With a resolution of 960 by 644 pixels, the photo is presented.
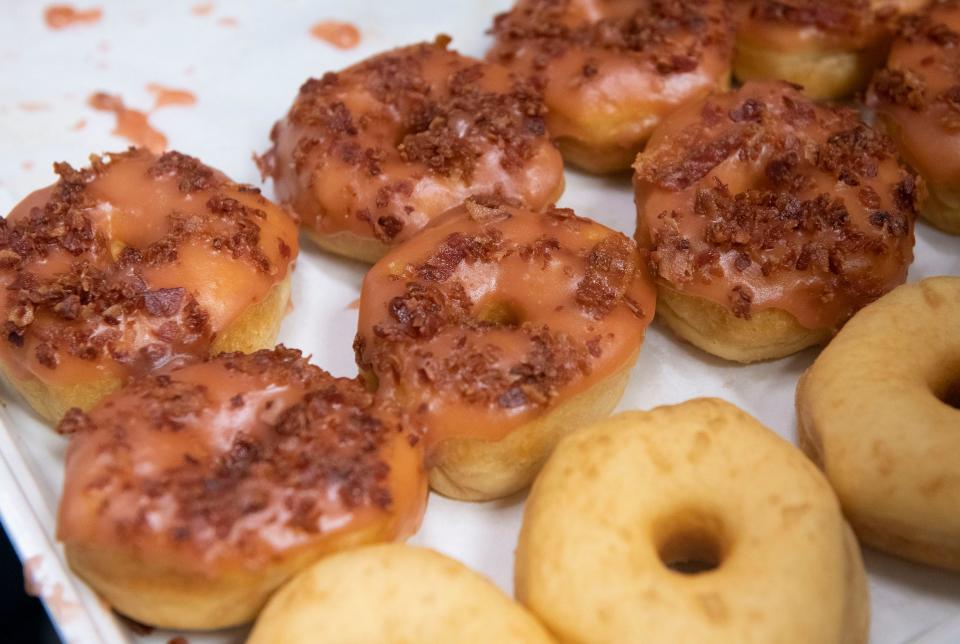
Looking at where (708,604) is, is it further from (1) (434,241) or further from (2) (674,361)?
(1) (434,241)

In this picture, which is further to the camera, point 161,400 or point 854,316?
point 854,316

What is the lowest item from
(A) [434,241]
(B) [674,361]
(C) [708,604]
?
(B) [674,361]

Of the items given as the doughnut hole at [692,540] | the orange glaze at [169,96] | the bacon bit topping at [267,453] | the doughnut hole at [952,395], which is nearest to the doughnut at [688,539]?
the doughnut hole at [692,540]

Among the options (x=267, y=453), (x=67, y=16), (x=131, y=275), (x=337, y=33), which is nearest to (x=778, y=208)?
(x=267, y=453)

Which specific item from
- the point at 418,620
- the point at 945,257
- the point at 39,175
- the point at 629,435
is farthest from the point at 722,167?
the point at 39,175

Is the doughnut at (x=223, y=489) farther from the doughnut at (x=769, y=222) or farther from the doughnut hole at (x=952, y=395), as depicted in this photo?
the doughnut hole at (x=952, y=395)

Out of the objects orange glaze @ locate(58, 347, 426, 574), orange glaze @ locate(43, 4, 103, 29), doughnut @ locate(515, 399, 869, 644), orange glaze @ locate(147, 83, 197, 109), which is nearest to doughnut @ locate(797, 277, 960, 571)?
doughnut @ locate(515, 399, 869, 644)

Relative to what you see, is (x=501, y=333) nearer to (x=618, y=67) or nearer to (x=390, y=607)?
(x=390, y=607)
